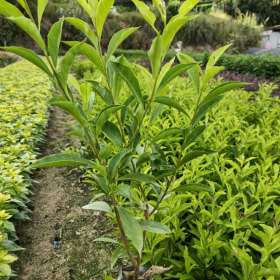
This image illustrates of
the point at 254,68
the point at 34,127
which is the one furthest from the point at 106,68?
the point at 254,68

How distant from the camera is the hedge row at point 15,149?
2.13 metres

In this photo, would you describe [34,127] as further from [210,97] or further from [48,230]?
[210,97]

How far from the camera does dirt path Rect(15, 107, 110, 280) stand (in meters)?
2.32

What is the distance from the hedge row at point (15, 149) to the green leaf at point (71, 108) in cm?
103

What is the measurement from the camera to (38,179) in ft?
11.7

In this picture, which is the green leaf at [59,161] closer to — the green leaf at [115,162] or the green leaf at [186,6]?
the green leaf at [115,162]

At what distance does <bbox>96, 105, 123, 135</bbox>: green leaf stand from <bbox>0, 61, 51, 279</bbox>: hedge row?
1001mm

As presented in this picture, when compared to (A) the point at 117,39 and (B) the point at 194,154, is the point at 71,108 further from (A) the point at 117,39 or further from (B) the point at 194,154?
(B) the point at 194,154

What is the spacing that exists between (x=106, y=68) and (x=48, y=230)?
182 cm

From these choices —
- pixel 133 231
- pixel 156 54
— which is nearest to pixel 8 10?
pixel 156 54

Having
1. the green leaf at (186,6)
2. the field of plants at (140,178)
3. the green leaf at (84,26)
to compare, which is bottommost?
the field of plants at (140,178)

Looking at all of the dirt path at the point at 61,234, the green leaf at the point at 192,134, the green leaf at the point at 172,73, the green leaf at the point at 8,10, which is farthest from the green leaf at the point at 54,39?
the dirt path at the point at 61,234

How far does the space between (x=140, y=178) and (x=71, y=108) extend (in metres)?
0.34

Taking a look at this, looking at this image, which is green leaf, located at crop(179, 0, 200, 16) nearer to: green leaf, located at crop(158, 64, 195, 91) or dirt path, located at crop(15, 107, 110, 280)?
green leaf, located at crop(158, 64, 195, 91)
